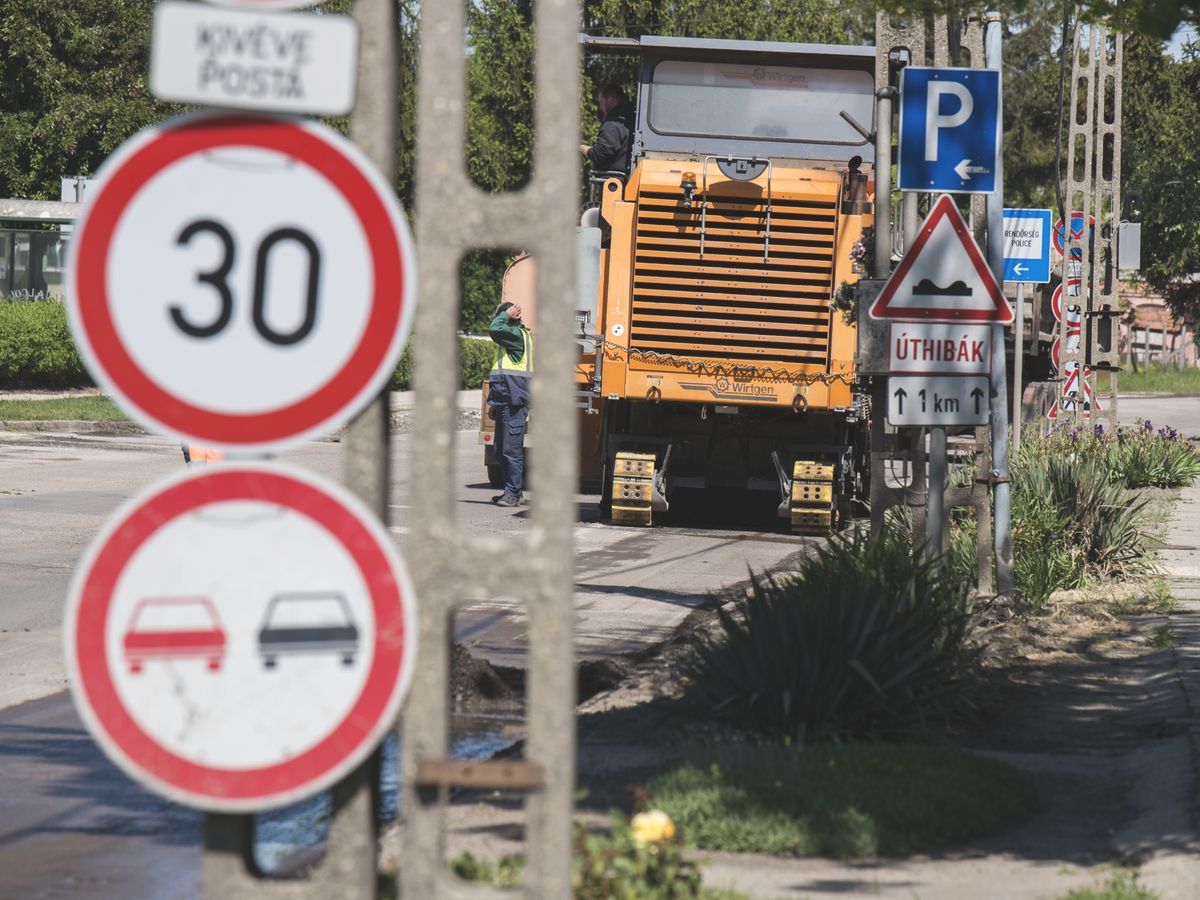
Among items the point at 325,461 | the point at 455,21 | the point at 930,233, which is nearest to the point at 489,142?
the point at 325,461

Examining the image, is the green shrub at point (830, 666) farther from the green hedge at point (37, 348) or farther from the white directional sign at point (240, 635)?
the green hedge at point (37, 348)

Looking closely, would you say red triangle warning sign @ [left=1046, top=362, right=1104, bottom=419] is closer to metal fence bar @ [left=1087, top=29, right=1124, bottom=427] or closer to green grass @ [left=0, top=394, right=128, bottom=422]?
metal fence bar @ [left=1087, top=29, right=1124, bottom=427]

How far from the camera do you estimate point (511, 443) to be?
59.9 feet

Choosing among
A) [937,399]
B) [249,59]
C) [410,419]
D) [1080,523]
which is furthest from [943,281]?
[410,419]

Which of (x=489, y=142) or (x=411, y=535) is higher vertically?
(x=489, y=142)

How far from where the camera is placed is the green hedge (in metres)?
30.1

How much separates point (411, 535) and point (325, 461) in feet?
59.8

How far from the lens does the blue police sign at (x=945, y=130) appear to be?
1005 cm

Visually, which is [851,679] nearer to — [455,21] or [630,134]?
[455,21]

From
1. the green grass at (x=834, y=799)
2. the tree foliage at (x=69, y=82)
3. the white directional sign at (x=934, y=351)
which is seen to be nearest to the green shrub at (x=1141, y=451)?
the white directional sign at (x=934, y=351)

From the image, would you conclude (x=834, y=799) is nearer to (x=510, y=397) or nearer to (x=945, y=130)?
(x=945, y=130)

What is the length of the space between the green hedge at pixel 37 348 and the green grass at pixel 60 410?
133 cm

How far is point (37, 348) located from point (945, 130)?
23.3m

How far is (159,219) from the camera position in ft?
10.2
